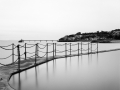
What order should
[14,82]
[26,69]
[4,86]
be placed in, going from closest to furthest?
1. [4,86]
2. [14,82]
3. [26,69]

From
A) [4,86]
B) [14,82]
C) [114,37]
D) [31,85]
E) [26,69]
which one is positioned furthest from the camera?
[114,37]

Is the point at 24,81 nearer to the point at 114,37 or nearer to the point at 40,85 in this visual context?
the point at 40,85

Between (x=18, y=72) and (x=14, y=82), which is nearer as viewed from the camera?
(x=14, y=82)

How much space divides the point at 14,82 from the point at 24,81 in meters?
0.38

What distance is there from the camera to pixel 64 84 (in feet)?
16.3

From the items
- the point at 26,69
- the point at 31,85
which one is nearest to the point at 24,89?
the point at 31,85

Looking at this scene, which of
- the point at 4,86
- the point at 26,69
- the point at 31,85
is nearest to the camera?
the point at 4,86

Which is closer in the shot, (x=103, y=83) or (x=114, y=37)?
(x=103, y=83)

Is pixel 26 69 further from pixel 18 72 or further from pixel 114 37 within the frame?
pixel 114 37

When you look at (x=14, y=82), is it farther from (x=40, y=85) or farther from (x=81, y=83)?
(x=81, y=83)

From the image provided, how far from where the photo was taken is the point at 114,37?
113375 mm

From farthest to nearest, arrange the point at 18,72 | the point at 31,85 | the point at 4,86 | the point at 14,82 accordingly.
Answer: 1. the point at 18,72
2. the point at 14,82
3. the point at 31,85
4. the point at 4,86

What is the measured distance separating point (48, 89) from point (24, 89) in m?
0.79

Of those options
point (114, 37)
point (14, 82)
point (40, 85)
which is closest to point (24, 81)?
point (14, 82)
